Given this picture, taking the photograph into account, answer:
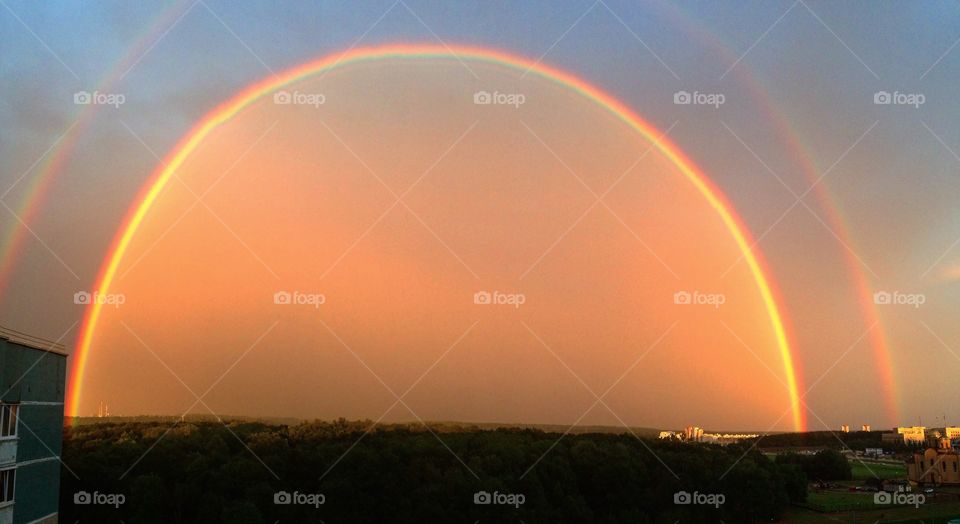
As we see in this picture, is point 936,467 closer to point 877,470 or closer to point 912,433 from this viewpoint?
point 877,470

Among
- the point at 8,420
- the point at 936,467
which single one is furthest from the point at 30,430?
the point at 936,467

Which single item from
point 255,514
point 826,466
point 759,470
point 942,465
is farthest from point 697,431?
point 255,514

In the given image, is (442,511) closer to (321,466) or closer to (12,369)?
(321,466)

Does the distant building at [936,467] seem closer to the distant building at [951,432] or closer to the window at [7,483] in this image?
the distant building at [951,432]

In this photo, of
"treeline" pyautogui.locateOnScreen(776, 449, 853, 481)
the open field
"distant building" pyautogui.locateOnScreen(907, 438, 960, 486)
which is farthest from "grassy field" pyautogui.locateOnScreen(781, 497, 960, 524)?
"treeline" pyautogui.locateOnScreen(776, 449, 853, 481)

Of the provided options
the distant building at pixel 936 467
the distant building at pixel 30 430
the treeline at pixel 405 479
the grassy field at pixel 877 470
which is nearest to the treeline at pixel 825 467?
the grassy field at pixel 877 470

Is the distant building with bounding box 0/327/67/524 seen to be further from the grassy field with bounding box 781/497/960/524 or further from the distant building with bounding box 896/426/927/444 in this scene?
the distant building with bounding box 896/426/927/444

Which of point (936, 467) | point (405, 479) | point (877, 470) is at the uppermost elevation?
point (877, 470)

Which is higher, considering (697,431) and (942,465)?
(697,431)
